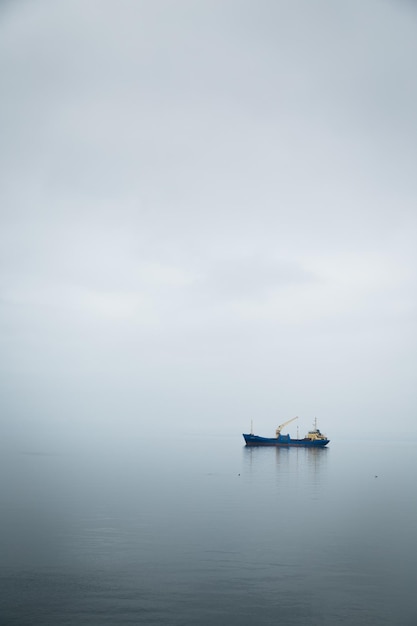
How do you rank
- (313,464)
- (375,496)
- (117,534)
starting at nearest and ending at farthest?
(117,534)
(375,496)
(313,464)

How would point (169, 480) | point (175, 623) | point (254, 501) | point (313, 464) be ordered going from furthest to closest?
1. point (313, 464)
2. point (169, 480)
3. point (254, 501)
4. point (175, 623)

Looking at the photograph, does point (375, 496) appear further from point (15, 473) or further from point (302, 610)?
point (15, 473)

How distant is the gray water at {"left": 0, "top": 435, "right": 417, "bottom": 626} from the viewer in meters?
45.4

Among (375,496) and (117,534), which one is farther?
(375,496)

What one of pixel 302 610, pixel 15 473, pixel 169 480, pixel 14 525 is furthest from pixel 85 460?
pixel 302 610

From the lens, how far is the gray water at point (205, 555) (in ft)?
149

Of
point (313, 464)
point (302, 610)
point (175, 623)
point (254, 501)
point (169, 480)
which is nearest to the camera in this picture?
point (175, 623)

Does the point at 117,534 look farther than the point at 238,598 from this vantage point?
Yes

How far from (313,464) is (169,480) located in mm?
70192

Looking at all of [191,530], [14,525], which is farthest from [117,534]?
[14,525]

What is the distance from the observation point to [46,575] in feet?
174

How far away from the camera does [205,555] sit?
201 feet

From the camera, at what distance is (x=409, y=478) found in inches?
6142

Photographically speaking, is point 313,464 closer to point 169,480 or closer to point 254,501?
point 169,480
